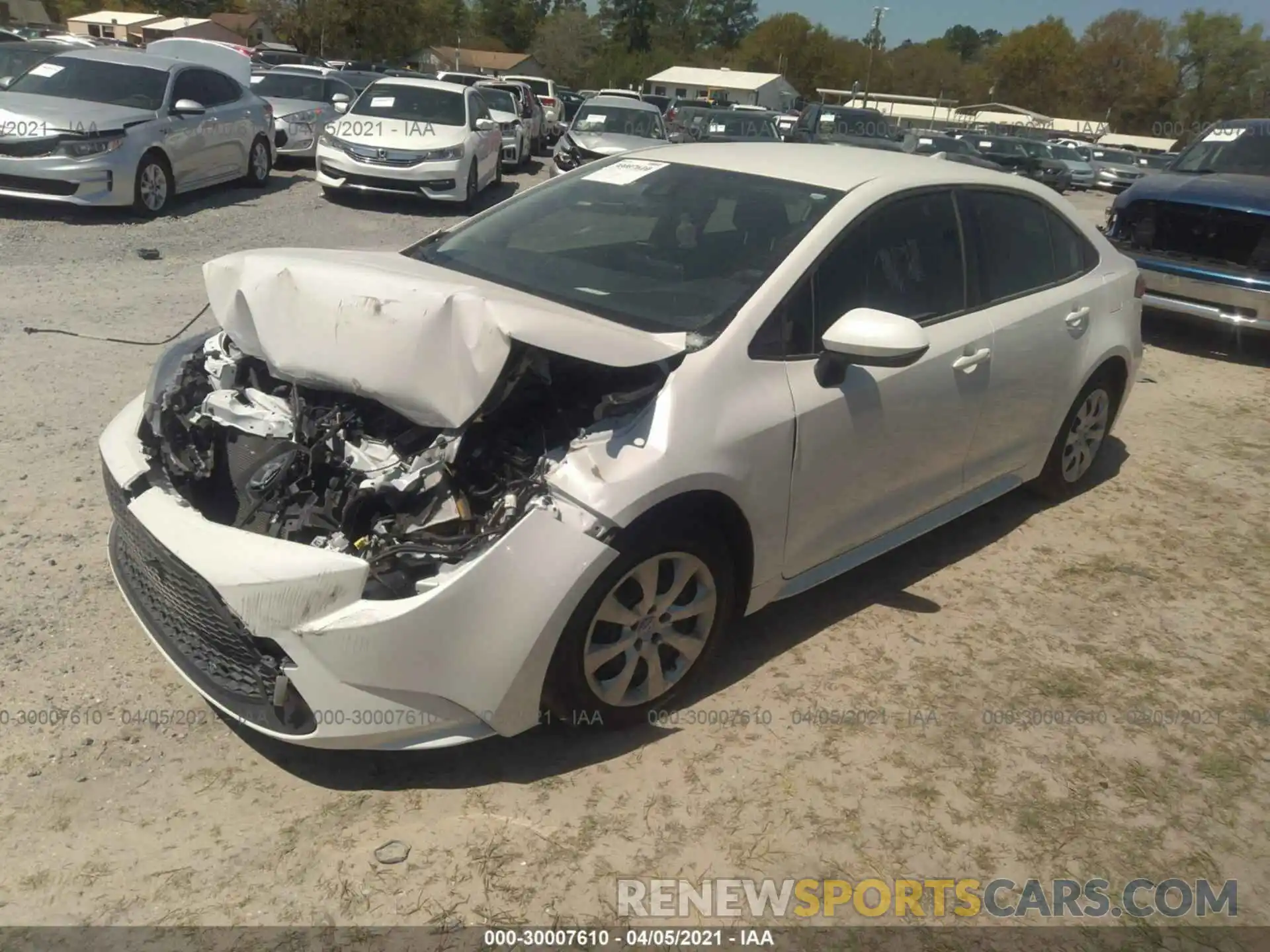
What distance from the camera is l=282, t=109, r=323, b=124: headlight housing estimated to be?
1549cm

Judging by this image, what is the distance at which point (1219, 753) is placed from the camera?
3396 millimetres

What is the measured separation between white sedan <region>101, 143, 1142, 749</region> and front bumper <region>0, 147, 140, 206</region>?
7404 mm

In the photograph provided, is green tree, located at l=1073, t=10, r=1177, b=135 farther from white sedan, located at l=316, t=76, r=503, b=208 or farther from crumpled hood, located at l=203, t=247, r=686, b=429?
crumpled hood, located at l=203, t=247, r=686, b=429

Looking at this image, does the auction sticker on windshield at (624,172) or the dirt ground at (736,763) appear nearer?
the dirt ground at (736,763)

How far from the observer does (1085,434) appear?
5125 millimetres

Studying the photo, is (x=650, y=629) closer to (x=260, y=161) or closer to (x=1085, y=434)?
(x=1085, y=434)

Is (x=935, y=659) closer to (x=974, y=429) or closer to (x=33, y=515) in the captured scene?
(x=974, y=429)

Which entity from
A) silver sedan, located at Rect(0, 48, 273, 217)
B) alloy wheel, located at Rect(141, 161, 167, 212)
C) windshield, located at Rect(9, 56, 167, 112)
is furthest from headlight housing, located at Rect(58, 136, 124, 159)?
windshield, located at Rect(9, 56, 167, 112)

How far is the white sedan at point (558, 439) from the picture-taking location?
2.68 metres

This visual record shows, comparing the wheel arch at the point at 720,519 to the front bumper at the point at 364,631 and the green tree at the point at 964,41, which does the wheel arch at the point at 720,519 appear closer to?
the front bumper at the point at 364,631

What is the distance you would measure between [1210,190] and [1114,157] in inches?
1093

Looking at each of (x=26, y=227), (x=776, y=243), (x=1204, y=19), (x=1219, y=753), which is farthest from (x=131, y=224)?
(x=1204, y=19)

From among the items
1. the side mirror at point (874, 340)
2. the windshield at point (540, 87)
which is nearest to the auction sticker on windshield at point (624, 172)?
the side mirror at point (874, 340)

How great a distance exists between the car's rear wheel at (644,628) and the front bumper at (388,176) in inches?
404
